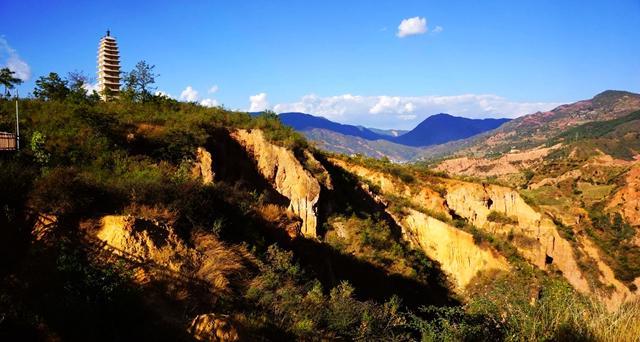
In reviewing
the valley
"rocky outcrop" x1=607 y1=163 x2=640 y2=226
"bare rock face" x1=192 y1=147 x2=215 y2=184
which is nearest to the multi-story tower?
the valley

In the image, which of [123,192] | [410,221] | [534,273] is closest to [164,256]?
[123,192]

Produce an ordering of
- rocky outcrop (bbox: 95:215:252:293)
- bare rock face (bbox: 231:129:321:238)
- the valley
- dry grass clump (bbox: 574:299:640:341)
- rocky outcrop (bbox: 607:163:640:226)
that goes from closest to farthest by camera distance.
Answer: dry grass clump (bbox: 574:299:640:341) → the valley → rocky outcrop (bbox: 95:215:252:293) → bare rock face (bbox: 231:129:321:238) → rocky outcrop (bbox: 607:163:640:226)

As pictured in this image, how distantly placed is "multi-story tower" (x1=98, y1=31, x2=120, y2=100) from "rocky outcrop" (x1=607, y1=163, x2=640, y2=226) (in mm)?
53075

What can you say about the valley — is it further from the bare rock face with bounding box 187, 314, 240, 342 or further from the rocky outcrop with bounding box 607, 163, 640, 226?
the rocky outcrop with bounding box 607, 163, 640, 226

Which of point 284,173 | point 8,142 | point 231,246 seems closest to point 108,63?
point 284,173

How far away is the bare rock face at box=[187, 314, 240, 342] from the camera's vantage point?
596 centimetres

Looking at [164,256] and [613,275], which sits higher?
[164,256]

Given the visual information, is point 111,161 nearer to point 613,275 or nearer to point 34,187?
point 34,187

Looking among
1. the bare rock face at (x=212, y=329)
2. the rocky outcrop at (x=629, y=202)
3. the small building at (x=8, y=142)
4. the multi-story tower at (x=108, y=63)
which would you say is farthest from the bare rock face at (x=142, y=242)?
the rocky outcrop at (x=629, y=202)

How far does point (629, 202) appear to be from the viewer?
51.3m

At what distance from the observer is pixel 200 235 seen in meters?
8.80

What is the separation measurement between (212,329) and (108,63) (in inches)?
1125

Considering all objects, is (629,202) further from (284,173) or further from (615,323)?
(615,323)

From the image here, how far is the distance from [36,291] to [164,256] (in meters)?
2.21
